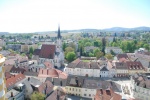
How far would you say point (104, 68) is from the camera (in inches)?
2010

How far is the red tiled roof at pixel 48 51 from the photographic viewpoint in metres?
61.7

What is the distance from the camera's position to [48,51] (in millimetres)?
62625

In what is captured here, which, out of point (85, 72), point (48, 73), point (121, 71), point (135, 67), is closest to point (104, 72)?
point (85, 72)

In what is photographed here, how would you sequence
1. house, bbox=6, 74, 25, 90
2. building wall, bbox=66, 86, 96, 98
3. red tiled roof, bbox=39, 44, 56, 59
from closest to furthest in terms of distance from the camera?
1. house, bbox=6, 74, 25, 90
2. building wall, bbox=66, 86, 96, 98
3. red tiled roof, bbox=39, 44, 56, 59

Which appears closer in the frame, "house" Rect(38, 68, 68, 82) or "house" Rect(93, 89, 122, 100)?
"house" Rect(93, 89, 122, 100)

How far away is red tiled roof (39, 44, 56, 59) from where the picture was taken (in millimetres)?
61678

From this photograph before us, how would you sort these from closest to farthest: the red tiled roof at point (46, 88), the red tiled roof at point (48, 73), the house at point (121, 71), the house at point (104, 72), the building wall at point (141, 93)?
the red tiled roof at point (46, 88) < the building wall at point (141, 93) < the red tiled roof at point (48, 73) < the house at point (104, 72) < the house at point (121, 71)

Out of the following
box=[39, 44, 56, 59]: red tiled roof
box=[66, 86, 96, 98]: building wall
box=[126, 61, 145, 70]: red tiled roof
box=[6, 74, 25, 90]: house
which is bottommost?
box=[66, 86, 96, 98]: building wall

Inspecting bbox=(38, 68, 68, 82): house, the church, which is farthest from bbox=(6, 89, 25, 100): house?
the church

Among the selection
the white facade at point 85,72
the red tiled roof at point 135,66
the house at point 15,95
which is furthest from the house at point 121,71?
the house at point 15,95

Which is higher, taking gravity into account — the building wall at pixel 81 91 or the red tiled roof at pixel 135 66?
the red tiled roof at pixel 135 66

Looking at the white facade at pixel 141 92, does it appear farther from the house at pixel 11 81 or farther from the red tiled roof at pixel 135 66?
the house at pixel 11 81

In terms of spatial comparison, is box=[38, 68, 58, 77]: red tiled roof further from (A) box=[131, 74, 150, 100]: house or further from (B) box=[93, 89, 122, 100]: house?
(A) box=[131, 74, 150, 100]: house

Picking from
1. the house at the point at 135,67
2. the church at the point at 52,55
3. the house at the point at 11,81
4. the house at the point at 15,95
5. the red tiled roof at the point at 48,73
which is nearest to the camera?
the house at the point at 15,95
